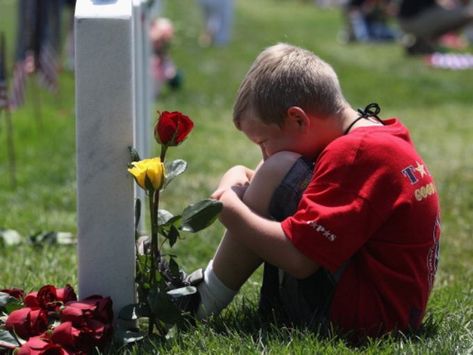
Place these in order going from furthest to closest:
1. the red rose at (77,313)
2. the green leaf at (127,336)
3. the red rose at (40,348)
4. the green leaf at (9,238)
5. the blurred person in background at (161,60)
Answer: the blurred person in background at (161,60)
the green leaf at (9,238)
the green leaf at (127,336)
the red rose at (77,313)
the red rose at (40,348)

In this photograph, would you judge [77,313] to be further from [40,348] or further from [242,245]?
[242,245]

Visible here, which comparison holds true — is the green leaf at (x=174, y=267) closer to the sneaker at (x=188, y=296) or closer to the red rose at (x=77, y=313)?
the sneaker at (x=188, y=296)

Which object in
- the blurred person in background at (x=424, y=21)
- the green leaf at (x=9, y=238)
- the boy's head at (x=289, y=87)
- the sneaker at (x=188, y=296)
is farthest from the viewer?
the blurred person in background at (x=424, y=21)

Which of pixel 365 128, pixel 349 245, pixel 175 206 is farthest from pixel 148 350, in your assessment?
pixel 175 206

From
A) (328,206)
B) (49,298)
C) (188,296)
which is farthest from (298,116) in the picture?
(49,298)

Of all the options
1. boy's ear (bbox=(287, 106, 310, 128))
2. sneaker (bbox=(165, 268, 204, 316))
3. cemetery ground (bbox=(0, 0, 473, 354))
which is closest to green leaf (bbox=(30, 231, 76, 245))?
cemetery ground (bbox=(0, 0, 473, 354))

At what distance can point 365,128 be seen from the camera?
10.1ft

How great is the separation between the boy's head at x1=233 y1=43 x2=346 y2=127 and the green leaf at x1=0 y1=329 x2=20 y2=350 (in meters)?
0.98

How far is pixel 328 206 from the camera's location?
9.58ft

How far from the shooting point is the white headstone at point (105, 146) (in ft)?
9.52

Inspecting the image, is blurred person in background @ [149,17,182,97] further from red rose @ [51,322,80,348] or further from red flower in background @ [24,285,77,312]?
red rose @ [51,322,80,348]

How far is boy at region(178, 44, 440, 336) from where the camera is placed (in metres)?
2.94

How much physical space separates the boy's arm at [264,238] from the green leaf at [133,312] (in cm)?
36

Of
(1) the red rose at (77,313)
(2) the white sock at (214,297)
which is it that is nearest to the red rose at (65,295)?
(1) the red rose at (77,313)
